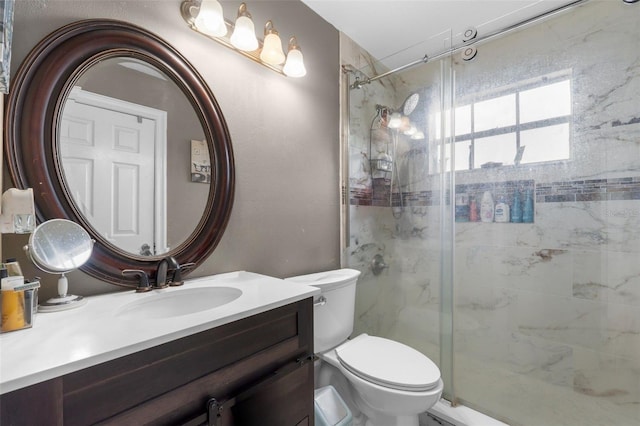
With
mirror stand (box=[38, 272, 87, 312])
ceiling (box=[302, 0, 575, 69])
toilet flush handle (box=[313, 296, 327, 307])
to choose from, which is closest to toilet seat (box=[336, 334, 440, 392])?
toilet flush handle (box=[313, 296, 327, 307])

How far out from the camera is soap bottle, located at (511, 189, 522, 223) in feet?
5.91

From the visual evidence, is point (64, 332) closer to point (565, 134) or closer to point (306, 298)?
point (306, 298)

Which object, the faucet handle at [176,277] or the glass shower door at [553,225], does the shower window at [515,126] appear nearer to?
the glass shower door at [553,225]

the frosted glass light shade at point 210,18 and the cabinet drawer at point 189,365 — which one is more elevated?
the frosted glass light shade at point 210,18

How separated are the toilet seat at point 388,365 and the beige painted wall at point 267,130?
0.51 metres

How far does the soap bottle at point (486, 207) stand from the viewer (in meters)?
1.88

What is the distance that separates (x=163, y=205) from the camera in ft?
3.63

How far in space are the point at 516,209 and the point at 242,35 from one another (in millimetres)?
1863

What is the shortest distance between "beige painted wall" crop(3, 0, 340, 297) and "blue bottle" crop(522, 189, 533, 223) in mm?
1189

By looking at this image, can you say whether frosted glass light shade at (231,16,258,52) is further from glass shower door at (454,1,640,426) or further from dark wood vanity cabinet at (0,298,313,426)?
glass shower door at (454,1,640,426)

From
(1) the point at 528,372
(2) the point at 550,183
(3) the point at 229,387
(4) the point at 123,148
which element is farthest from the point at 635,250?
(4) the point at 123,148

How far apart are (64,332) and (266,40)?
1.37m

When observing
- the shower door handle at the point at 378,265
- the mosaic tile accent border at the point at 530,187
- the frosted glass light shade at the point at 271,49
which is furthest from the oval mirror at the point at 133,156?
the shower door handle at the point at 378,265

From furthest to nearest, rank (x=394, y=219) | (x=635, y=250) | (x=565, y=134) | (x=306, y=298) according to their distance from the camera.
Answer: (x=394, y=219) → (x=565, y=134) → (x=635, y=250) → (x=306, y=298)
